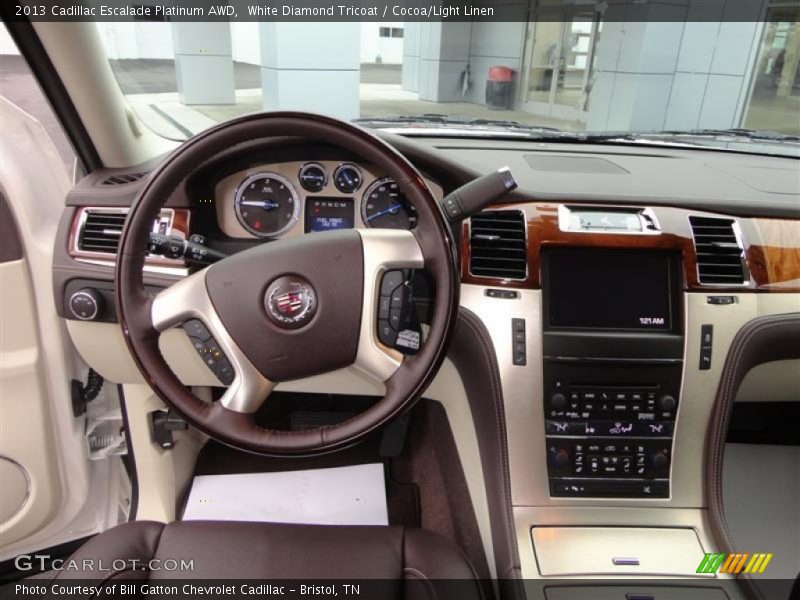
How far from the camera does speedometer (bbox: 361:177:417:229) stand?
1474mm

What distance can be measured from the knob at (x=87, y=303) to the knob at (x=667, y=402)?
1.47 meters

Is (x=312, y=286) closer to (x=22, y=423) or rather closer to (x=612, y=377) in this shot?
(x=612, y=377)

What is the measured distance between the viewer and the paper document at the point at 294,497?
189 centimetres

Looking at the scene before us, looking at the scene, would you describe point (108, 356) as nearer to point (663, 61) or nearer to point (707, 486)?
point (707, 486)

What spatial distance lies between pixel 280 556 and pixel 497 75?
4.17 m

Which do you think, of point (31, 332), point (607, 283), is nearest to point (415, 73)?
point (607, 283)

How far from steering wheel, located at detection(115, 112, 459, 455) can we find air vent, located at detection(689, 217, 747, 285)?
2.63 ft

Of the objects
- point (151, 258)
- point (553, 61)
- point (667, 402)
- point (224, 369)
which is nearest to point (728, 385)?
point (667, 402)

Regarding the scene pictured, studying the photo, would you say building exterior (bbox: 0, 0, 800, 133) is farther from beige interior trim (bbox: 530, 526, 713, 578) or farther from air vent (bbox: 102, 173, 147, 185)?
beige interior trim (bbox: 530, 526, 713, 578)

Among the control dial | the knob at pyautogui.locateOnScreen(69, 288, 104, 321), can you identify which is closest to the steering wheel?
the knob at pyautogui.locateOnScreen(69, 288, 104, 321)

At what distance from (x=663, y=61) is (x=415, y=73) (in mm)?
3987

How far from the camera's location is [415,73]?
11.0ft

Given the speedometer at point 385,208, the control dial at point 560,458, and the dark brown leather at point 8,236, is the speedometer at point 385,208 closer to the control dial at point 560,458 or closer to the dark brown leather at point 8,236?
the control dial at point 560,458

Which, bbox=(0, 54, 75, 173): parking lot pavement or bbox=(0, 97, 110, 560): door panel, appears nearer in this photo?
bbox=(0, 54, 75, 173): parking lot pavement
